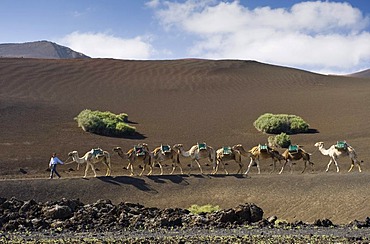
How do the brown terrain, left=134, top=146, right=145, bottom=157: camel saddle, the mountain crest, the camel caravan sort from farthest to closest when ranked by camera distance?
the mountain crest → the camel caravan → left=134, top=146, right=145, bottom=157: camel saddle → the brown terrain

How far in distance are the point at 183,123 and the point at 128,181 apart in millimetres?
18614

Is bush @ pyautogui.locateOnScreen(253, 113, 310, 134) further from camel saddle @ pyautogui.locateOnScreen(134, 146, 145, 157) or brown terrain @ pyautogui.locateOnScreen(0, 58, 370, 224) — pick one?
camel saddle @ pyautogui.locateOnScreen(134, 146, 145, 157)

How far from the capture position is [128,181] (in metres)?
26.8

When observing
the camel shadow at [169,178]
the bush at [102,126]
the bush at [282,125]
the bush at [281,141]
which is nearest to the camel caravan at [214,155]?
the camel shadow at [169,178]

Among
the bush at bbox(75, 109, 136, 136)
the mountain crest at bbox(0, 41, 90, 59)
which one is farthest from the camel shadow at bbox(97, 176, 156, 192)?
the mountain crest at bbox(0, 41, 90, 59)

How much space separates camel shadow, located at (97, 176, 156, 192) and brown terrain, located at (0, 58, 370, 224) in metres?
0.04

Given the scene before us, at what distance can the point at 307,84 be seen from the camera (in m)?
69.3

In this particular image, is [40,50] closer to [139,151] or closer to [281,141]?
[281,141]

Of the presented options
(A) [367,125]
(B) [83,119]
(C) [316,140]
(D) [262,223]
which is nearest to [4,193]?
(D) [262,223]

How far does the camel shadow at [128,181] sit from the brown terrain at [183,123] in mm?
44

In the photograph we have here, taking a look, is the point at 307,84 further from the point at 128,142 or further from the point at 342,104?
the point at 128,142

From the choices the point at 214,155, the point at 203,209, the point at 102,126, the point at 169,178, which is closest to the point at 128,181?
the point at 169,178

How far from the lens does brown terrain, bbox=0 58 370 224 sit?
82.1 ft

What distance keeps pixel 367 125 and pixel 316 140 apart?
6033 millimetres
